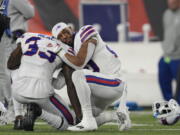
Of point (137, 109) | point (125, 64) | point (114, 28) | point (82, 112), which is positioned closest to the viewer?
point (82, 112)

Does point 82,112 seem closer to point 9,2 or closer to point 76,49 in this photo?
point 76,49

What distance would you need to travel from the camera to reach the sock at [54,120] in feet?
37.3

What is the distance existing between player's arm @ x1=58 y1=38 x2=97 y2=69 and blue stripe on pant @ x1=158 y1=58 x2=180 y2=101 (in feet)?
15.6

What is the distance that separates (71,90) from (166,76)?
5.06 m

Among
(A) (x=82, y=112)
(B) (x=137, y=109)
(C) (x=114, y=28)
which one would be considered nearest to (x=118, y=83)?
(A) (x=82, y=112)

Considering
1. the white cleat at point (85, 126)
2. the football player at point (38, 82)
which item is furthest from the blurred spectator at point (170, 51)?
the white cleat at point (85, 126)

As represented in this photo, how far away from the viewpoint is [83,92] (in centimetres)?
1119

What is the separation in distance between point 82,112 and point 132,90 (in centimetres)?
663

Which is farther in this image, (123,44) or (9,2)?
(123,44)

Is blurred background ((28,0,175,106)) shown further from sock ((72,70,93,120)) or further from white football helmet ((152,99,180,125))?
sock ((72,70,93,120))

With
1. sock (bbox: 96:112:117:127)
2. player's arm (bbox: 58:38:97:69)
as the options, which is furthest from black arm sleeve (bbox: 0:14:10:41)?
sock (bbox: 96:112:117:127)

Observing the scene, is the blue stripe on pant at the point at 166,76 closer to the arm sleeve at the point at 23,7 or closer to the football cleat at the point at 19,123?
the arm sleeve at the point at 23,7

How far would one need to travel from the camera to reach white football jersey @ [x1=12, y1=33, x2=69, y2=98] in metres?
11.4

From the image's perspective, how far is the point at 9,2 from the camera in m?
13.6
